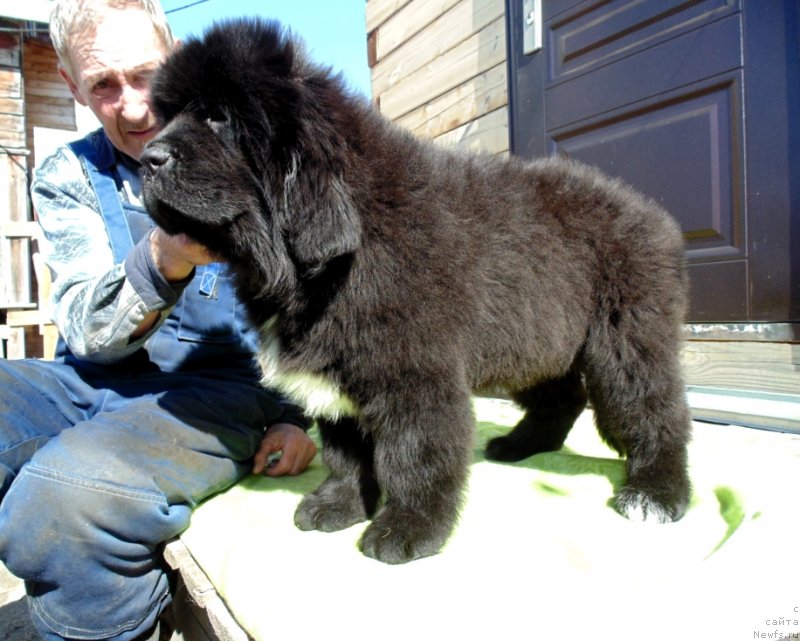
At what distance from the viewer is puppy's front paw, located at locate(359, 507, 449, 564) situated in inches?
63.5

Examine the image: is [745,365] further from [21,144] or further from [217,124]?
[21,144]

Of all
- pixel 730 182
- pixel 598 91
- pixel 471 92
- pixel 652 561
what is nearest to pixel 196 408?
pixel 652 561

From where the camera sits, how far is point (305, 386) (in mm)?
1764

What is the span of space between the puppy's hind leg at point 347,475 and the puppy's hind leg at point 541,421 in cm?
82

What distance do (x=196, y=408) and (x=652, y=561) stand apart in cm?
155

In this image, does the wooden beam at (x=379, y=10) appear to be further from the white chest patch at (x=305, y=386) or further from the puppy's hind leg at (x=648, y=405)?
the white chest patch at (x=305, y=386)

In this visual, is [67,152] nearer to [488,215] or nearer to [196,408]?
[196,408]

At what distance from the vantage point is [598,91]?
12.6 feet

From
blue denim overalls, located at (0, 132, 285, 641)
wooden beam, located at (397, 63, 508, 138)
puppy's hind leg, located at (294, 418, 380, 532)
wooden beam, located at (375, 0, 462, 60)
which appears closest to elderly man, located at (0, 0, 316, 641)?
blue denim overalls, located at (0, 132, 285, 641)

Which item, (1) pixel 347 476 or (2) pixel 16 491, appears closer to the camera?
(2) pixel 16 491

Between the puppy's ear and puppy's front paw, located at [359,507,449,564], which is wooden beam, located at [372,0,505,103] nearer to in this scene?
the puppy's ear

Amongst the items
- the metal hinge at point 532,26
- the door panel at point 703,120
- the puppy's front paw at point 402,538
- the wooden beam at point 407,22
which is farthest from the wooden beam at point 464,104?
the puppy's front paw at point 402,538

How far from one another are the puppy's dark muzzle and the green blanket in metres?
1.11

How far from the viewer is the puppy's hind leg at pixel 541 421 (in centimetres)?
255
